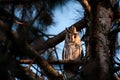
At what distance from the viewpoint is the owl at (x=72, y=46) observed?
13.0 ft

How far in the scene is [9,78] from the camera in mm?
2340

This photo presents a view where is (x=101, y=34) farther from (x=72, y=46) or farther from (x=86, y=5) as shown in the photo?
(x=72, y=46)

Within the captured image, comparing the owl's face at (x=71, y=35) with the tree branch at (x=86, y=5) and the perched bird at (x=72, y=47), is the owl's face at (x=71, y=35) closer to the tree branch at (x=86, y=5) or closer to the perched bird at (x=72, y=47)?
the perched bird at (x=72, y=47)

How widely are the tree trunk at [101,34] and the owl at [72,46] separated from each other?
0.47m

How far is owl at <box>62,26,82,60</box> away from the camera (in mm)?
3949

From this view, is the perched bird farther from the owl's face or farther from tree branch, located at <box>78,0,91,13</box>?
tree branch, located at <box>78,0,91,13</box>

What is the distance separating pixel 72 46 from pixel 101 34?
0.59 metres

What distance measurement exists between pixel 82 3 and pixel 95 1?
253 millimetres

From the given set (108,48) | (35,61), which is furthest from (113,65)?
(35,61)

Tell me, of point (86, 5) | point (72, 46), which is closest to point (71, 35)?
point (72, 46)

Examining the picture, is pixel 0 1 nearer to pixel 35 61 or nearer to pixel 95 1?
pixel 35 61

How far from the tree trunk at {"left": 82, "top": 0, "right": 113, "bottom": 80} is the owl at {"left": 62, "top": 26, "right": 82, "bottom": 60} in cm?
47

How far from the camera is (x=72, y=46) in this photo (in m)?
4.06

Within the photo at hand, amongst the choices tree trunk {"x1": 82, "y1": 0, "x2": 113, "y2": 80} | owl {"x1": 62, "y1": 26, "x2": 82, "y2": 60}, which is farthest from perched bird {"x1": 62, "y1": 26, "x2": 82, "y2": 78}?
tree trunk {"x1": 82, "y1": 0, "x2": 113, "y2": 80}
